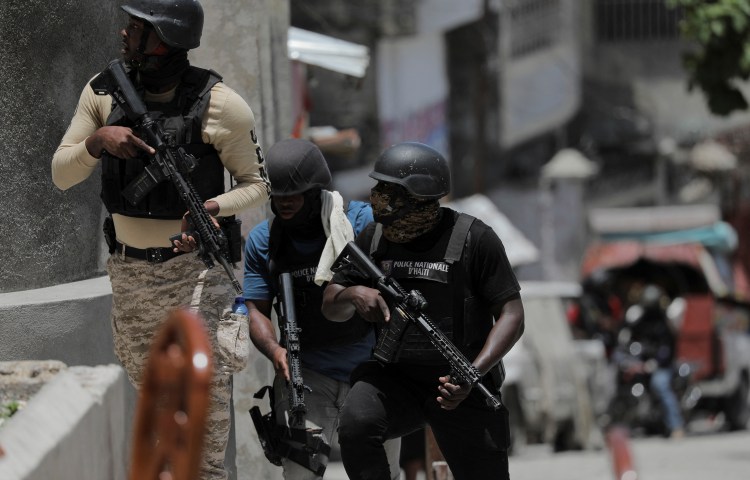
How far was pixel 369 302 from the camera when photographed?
17.6 ft

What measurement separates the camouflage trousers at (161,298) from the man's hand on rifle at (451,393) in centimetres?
71

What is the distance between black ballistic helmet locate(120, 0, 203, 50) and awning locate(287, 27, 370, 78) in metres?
5.76

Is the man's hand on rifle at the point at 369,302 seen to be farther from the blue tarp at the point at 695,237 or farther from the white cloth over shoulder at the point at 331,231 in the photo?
the blue tarp at the point at 695,237

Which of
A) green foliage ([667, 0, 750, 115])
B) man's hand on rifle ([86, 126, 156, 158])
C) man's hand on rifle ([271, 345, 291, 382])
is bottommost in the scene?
man's hand on rifle ([271, 345, 291, 382])

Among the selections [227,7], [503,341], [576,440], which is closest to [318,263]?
[503,341]

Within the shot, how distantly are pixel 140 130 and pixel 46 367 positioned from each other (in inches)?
32.2

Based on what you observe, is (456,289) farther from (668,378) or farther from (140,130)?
(668,378)

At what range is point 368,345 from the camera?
5.95 m

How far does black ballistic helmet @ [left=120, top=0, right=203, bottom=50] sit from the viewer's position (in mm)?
5141

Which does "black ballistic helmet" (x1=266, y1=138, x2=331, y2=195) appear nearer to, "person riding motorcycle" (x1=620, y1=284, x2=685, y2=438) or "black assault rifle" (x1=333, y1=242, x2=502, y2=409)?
"black assault rifle" (x1=333, y1=242, x2=502, y2=409)

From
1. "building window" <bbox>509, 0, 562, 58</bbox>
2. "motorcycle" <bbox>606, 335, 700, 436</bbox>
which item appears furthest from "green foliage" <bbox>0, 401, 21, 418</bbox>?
"building window" <bbox>509, 0, 562, 58</bbox>

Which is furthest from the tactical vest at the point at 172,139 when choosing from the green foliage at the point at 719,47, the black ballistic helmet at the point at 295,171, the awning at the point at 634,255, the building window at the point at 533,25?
the building window at the point at 533,25

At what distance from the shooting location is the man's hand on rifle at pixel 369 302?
5359 millimetres

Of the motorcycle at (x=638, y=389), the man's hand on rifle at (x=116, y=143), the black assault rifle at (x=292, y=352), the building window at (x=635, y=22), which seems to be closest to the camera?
the man's hand on rifle at (x=116, y=143)
